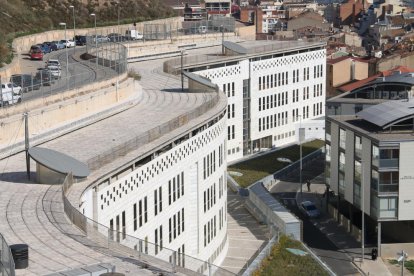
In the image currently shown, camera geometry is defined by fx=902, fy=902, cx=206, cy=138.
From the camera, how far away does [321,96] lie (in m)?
72.6

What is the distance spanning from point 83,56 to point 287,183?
48.9 feet

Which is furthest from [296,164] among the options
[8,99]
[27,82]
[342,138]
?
[8,99]

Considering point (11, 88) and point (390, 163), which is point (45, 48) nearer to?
point (390, 163)

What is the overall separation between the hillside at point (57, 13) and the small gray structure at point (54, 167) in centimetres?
2951

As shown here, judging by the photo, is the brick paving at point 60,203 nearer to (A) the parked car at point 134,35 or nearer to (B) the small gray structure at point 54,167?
(B) the small gray structure at point 54,167

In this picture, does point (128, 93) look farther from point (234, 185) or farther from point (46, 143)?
point (234, 185)

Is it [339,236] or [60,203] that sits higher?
[60,203]

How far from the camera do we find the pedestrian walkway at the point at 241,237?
38316 millimetres

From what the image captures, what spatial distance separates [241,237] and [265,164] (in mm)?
18711

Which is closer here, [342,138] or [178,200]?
[178,200]

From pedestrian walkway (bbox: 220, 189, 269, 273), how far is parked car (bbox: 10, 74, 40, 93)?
10.6 m

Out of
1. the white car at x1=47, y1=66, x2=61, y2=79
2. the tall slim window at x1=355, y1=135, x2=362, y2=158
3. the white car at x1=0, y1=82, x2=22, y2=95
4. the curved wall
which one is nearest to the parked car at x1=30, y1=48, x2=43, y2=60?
the white car at x1=47, y1=66, x2=61, y2=79

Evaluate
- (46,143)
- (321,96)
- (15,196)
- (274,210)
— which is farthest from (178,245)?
(321,96)

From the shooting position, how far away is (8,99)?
33406 millimetres
